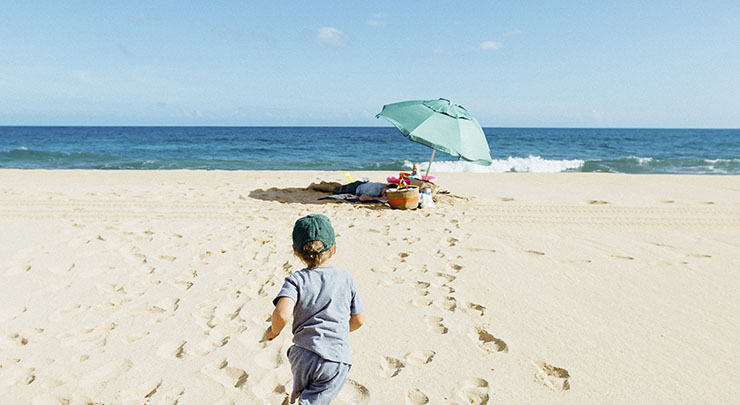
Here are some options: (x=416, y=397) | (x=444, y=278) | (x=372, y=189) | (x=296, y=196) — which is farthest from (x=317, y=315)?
(x=296, y=196)

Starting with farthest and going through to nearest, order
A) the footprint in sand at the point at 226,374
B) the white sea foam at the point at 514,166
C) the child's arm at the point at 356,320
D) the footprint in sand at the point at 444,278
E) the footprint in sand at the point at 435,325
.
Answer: the white sea foam at the point at 514,166 < the footprint in sand at the point at 444,278 < the footprint in sand at the point at 435,325 < the footprint in sand at the point at 226,374 < the child's arm at the point at 356,320

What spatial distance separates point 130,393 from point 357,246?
3.19 meters

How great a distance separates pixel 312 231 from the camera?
189cm

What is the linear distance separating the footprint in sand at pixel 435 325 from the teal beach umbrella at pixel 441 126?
146 inches

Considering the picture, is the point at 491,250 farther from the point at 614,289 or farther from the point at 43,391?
the point at 43,391

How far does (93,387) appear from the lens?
269 cm

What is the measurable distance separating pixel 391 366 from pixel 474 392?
1.83 ft

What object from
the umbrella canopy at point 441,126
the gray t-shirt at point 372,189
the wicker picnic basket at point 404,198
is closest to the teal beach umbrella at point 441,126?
the umbrella canopy at point 441,126

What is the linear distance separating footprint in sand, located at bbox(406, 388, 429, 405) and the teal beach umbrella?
15.1 ft

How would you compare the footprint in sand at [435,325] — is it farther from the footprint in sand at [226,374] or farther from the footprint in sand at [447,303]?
the footprint in sand at [226,374]

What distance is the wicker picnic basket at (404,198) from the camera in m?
7.50

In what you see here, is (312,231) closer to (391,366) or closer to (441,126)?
(391,366)

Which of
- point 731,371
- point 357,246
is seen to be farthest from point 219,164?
point 731,371

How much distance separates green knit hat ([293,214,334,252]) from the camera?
6.20 ft
